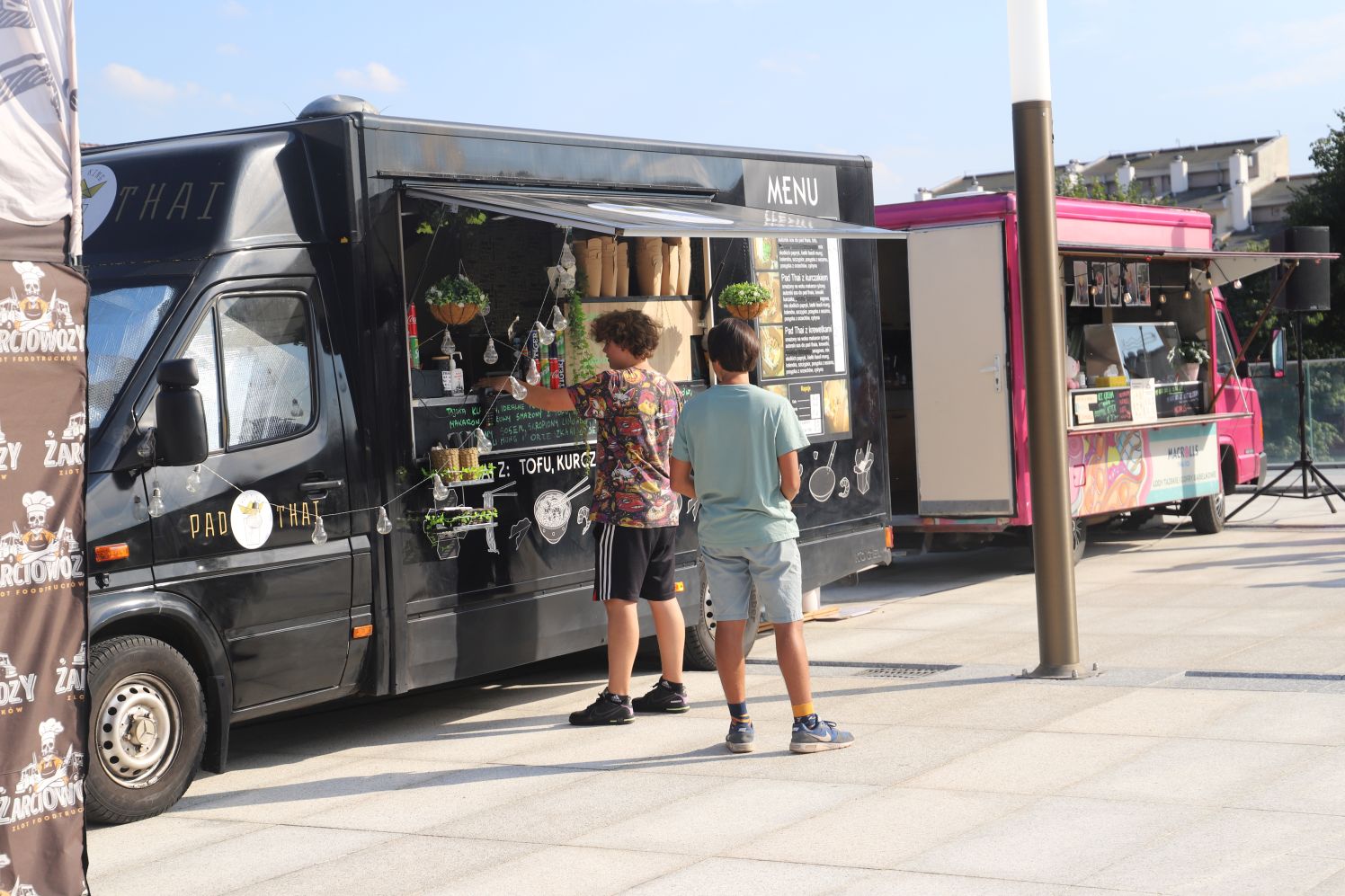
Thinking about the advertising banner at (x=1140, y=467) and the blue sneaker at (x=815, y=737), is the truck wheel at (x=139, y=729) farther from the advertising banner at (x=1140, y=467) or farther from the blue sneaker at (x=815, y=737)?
the advertising banner at (x=1140, y=467)

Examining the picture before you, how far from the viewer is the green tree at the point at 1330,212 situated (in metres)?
39.5

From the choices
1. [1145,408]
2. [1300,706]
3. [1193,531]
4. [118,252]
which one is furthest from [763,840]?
[1193,531]

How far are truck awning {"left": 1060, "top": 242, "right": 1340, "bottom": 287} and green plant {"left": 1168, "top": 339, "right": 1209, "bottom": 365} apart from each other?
Answer: 2.28ft

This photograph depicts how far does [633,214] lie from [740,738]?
254 cm

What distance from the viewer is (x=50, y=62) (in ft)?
14.3

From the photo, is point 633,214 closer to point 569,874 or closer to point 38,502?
point 569,874

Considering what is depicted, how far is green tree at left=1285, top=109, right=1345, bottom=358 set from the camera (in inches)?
1554

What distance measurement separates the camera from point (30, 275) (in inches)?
170

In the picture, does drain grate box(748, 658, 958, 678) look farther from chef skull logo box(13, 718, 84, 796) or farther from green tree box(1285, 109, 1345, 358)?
green tree box(1285, 109, 1345, 358)

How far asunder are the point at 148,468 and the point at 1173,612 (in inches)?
267

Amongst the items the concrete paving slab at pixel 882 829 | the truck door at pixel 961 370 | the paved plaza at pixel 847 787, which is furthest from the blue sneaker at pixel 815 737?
the truck door at pixel 961 370

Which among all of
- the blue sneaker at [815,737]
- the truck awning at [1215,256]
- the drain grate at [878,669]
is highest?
the truck awning at [1215,256]

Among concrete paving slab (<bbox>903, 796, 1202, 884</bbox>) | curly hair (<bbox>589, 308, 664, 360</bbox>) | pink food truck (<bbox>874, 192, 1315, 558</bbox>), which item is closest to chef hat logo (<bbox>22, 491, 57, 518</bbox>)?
concrete paving slab (<bbox>903, 796, 1202, 884</bbox>)

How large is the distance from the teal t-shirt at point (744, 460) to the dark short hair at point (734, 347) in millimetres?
111
